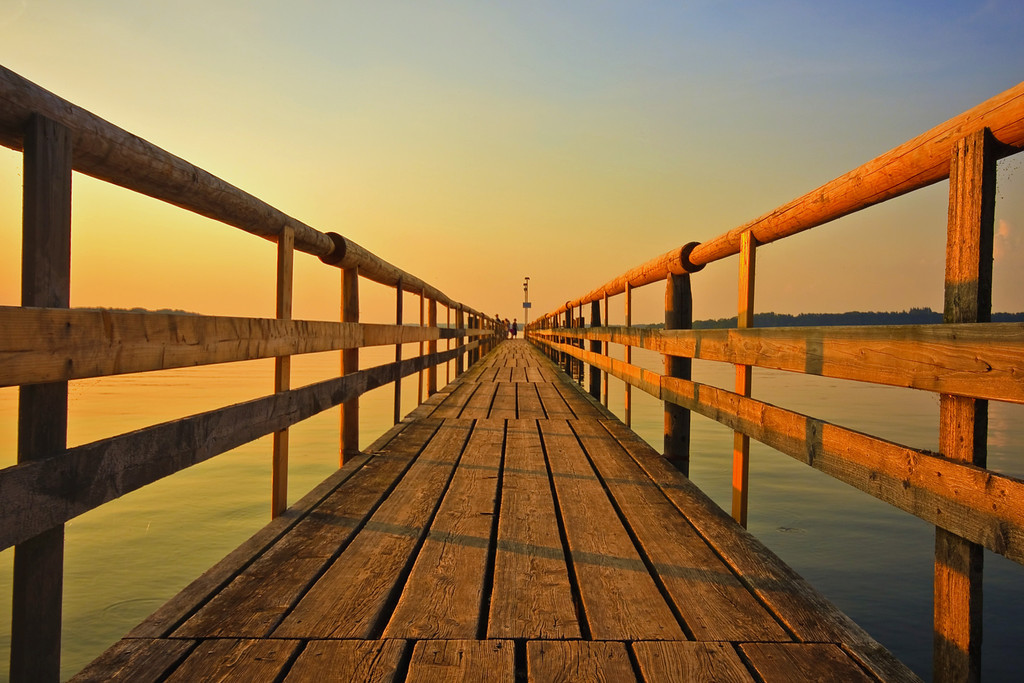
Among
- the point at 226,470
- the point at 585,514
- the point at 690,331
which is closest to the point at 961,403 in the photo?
the point at 585,514

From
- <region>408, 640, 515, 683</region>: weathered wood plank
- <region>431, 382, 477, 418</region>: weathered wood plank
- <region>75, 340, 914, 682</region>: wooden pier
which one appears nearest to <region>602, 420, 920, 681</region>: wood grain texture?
<region>75, 340, 914, 682</region>: wooden pier

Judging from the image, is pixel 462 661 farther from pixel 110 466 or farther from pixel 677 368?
pixel 677 368

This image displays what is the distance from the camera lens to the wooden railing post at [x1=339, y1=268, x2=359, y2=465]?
13.0ft

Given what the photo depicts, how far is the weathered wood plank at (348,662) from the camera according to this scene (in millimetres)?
1520

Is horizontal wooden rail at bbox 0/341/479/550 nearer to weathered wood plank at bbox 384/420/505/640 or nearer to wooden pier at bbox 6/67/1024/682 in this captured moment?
wooden pier at bbox 6/67/1024/682

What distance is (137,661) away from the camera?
1610 mm

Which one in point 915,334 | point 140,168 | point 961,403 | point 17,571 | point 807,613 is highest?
point 140,168

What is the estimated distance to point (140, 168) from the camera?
180 centimetres

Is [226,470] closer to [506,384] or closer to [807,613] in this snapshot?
[506,384]

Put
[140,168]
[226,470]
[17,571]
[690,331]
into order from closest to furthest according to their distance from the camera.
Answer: [17,571]
[140,168]
[690,331]
[226,470]

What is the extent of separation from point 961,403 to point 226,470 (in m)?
8.46

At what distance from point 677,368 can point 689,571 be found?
83.3 inches

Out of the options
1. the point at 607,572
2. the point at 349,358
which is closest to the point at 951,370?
the point at 607,572

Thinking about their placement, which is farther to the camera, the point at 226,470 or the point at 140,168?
the point at 226,470
